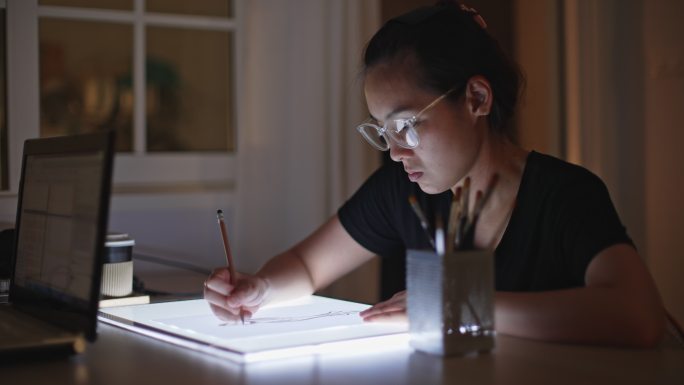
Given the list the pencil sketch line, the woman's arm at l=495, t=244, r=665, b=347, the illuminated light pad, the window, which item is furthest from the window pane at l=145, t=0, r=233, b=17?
the woman's arm at l=495, t=244, r=665, b=347

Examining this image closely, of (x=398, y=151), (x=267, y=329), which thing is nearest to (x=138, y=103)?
(x=398, y=151)

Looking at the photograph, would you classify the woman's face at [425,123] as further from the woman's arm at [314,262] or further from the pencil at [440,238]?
the pencil at [440,238]

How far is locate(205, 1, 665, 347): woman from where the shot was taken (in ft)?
4.46

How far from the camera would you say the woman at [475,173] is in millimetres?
1359

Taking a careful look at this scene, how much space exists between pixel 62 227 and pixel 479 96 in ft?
2.54

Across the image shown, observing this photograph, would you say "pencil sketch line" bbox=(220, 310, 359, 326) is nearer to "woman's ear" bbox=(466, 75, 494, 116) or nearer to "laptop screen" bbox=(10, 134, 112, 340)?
"laptop screen" bbox=(10, 134, 112, 340)

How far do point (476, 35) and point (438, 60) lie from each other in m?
0.11

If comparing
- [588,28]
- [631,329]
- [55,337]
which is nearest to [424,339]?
[631,329]

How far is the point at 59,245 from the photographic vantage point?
1270mm

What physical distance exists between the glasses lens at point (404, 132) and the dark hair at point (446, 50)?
0.08 meters

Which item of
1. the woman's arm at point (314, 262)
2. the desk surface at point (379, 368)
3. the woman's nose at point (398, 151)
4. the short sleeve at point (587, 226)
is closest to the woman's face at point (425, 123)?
the woman's nose at point (398, 151)

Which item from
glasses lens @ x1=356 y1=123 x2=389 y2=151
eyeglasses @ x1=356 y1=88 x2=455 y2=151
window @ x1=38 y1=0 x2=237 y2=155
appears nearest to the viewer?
eyeglasses @ x1=356 y1=88 x2=455 y2=151

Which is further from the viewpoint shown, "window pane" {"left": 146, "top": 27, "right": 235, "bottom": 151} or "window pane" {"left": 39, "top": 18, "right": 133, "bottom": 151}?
"window pane" {"left": 146, "top": 27, "right": 235, "bottom": 151}

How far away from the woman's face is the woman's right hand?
36cm
